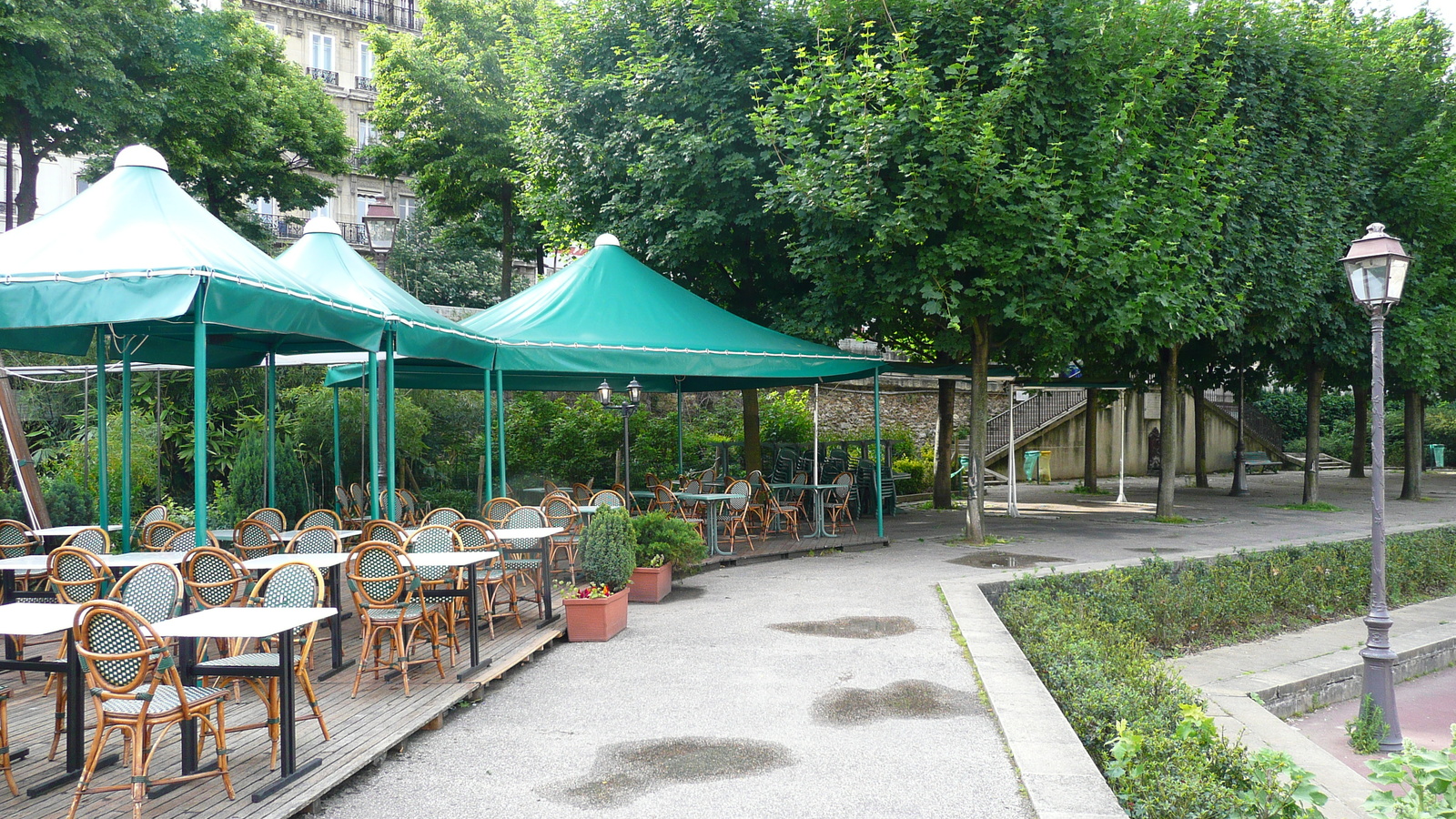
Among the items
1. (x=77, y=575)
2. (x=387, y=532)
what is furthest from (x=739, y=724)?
(x=77, y=575)

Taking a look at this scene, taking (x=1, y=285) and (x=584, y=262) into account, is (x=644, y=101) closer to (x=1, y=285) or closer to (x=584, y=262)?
(x=584, y=262)

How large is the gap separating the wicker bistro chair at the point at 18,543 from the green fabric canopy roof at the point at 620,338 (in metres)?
4.36

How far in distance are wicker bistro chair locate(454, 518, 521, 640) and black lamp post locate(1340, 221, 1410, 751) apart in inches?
269

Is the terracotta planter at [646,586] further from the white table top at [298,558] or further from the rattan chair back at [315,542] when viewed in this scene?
the white table top at [298,558]

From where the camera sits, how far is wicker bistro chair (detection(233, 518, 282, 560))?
24.5 feet

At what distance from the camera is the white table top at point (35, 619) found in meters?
3.89

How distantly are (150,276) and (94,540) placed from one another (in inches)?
83.9

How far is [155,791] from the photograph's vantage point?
4.19m

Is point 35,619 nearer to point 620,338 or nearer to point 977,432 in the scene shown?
point 620,338

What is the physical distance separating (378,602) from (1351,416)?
4218 centimetres

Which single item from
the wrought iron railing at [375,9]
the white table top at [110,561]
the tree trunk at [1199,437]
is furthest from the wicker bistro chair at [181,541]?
the wrought iron railing at [375,9]

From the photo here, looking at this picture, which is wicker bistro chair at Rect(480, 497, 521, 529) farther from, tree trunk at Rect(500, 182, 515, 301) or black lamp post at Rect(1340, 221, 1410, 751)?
tree trunk at Rect(500, 182, 515, 301)

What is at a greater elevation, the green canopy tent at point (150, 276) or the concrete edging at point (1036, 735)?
the green canopy tent at point (150, 276)

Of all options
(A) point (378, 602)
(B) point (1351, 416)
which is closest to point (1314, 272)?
(A) point (378, 602)
